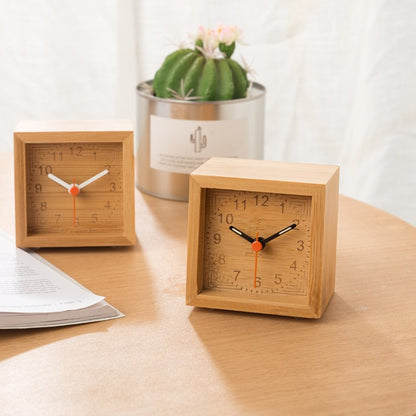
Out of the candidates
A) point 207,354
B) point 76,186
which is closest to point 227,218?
point 207,354

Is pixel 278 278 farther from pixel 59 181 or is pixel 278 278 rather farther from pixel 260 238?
pixel 59 181

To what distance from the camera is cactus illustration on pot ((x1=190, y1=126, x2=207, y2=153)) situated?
127cm

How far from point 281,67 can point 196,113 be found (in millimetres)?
805

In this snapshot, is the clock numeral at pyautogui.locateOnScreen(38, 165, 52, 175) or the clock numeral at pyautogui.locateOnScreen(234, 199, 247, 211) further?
the clock numeral at pyautogui.locateOnScreen(38, 165, 52, 175)

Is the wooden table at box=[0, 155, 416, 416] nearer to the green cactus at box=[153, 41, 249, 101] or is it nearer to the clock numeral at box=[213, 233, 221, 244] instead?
the clock numeral at box=[213, 233, 221, 244]

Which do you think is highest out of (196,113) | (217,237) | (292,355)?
(196,113)

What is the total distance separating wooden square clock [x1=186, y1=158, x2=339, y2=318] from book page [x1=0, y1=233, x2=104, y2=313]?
156 millimetres

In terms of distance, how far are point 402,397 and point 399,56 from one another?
4.35ft

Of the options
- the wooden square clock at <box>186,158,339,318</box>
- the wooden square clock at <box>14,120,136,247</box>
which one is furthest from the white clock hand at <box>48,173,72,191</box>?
the wooden square clock at <box>186,158,339,318</box>

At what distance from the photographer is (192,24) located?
1.98 meters

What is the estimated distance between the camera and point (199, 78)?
128 cm

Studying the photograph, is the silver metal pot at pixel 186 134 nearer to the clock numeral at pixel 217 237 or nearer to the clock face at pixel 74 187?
the clock face at pixel 74 187

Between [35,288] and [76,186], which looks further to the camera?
[76,186]

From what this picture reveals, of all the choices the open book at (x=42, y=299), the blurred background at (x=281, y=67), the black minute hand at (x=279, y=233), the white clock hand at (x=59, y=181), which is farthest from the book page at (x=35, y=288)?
the blurred background at (x=281, y=67)
